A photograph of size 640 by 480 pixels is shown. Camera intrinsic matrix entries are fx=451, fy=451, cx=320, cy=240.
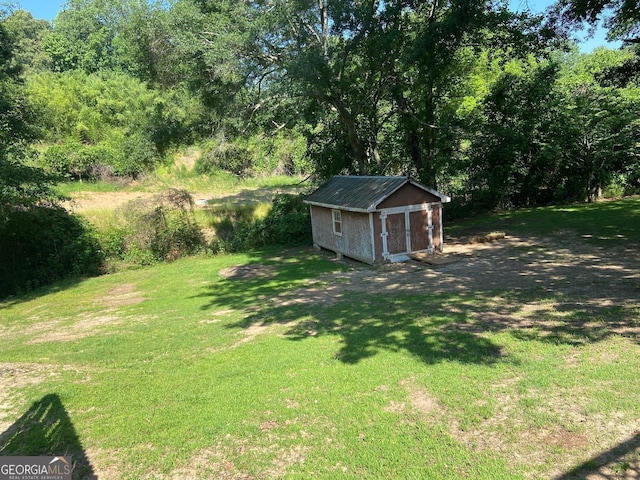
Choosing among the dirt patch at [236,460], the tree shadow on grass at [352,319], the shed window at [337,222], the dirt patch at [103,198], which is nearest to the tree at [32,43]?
the dirt patch at [103,198]

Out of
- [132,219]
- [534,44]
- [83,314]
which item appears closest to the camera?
[83,314]

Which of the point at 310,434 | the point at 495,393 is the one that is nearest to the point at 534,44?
the point at 495,393

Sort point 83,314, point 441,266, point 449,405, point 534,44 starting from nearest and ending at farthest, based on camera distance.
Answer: point 449,405 → point 83,314 → point 441,266 → point 534,44

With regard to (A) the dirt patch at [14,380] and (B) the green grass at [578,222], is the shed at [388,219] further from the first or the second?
(A) the dirt patch at [14,380]

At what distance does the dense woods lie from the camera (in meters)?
15.4

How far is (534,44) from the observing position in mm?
17578

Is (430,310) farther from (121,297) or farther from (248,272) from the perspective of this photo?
(121,297)

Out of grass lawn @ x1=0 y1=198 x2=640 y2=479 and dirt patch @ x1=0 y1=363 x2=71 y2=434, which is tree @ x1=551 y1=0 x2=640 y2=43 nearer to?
grass lawn @ x1=0 y1=198 x2=640 y2=479

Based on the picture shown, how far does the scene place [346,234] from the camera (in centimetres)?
1577

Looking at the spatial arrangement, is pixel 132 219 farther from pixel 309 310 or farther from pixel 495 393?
pixel 495 393

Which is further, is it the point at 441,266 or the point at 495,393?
the point at 441,266

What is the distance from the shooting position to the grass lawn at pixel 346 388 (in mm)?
4289

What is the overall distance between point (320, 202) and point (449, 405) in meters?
12.5

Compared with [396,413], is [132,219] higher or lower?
higher
